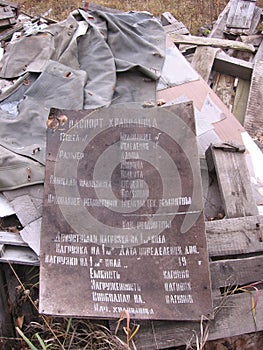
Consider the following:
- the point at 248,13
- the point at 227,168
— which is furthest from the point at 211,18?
the point at 227,168

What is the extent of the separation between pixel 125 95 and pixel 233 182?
1363 millimetres

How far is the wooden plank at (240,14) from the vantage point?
626 cm

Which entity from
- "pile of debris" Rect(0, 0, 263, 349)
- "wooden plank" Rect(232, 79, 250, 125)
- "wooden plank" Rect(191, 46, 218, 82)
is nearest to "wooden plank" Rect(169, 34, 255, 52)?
"pile of debris" Rect(0, 0, 263, 349)

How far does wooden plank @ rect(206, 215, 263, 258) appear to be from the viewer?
112 inches

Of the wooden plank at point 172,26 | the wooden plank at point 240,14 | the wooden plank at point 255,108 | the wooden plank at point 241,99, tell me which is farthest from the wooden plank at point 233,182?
the wooden plank at point 240,14

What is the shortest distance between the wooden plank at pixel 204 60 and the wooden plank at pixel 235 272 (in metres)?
2.52

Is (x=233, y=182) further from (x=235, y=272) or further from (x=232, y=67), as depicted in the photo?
(x=232, y=67)

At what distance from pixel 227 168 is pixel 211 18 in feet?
17.1

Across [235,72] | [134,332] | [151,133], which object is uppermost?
[151,133]

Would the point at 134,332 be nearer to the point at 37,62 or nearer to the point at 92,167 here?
the point at 92,167

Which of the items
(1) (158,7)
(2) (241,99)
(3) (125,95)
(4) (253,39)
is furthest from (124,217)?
(1) (158,7)

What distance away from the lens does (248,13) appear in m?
6.46

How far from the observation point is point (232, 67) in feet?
16.0

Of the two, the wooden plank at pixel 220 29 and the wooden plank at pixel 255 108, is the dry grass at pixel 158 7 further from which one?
the wooden plank at pixel 255 108
